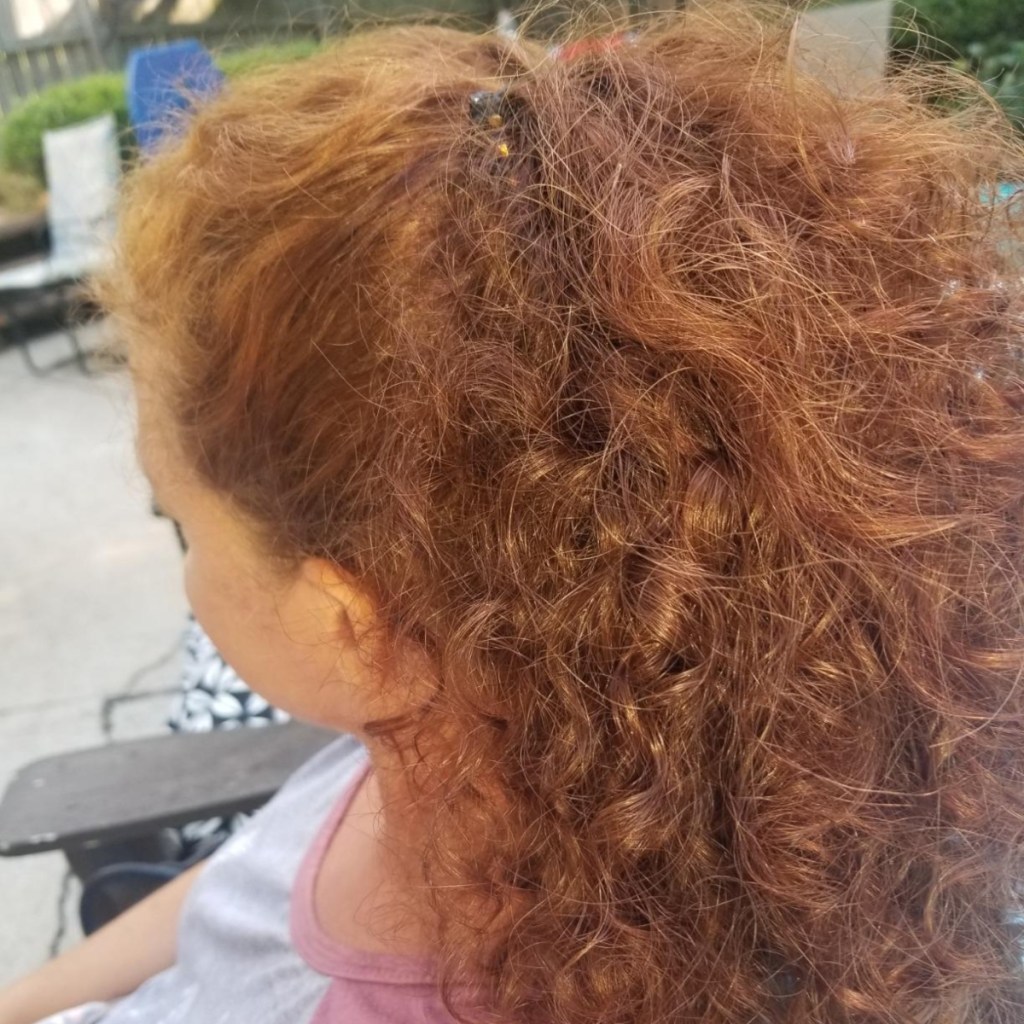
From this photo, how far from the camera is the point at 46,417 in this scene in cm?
411

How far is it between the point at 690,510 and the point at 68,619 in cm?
261

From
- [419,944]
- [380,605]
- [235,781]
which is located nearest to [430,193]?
[380,605]

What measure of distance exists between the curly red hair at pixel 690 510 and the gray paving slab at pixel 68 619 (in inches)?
40.4

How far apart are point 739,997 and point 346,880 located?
0.36 m

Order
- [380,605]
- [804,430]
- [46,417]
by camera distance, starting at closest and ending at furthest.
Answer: [804,430] → [380,605] → [46,417]

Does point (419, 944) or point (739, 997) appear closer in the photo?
point (739, 997)

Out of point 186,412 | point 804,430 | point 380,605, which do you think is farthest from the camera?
point 186,412

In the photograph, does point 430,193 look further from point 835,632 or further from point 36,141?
point 36,141

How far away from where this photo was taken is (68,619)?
107 inches

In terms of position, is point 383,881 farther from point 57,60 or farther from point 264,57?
point 57,60

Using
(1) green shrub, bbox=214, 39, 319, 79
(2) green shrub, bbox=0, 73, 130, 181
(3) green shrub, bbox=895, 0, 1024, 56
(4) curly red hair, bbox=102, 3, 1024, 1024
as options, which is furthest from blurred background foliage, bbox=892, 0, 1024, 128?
(2) green shrub, bbox=0, 73, 130, 181

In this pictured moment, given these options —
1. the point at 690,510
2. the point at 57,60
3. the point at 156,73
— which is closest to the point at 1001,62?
→ the point at 690,510

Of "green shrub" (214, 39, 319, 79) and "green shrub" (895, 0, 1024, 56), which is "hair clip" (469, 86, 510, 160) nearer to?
"green shrub" (214, 39, 319, 79)

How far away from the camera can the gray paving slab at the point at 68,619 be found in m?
1.91
